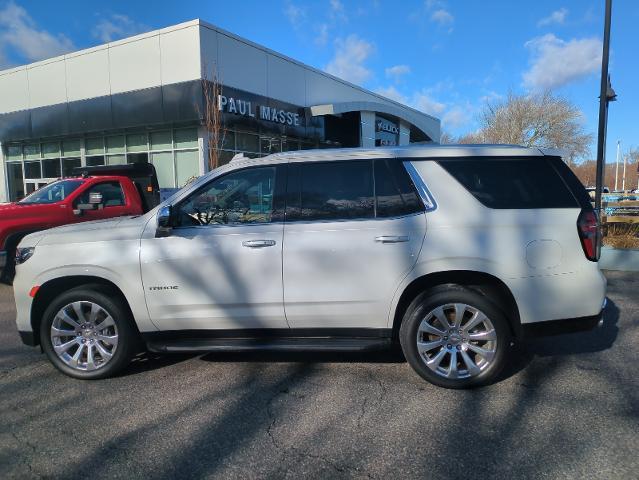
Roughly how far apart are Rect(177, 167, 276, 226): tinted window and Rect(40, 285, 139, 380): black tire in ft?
2.96

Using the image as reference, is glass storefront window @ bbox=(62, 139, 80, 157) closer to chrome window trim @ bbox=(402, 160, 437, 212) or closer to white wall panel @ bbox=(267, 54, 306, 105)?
white wall panel @ bbox=(267, 54, 306, 105)

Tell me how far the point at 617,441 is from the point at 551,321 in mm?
994

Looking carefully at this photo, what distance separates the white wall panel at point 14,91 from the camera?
21.0m

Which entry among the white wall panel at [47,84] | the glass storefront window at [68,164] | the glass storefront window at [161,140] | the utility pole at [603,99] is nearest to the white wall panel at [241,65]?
the glass storefront window at [161,140]

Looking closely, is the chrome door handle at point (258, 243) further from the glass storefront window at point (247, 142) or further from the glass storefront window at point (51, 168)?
the glass storefront window at point (51, 168)

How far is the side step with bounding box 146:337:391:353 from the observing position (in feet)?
12.5

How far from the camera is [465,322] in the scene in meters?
3.80

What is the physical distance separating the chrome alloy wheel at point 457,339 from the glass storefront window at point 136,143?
17.5 meters

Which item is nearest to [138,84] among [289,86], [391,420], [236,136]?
[236,136]

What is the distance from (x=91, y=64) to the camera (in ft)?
60.5

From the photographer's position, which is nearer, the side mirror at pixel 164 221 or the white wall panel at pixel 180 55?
the side mirror at pixel 164 221

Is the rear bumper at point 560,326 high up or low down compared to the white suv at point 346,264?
down

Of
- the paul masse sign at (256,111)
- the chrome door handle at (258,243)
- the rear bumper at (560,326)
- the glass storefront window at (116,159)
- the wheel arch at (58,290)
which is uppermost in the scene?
the paul masse sign at (256,111)

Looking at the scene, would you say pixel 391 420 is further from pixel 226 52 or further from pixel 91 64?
pixel 91 64
